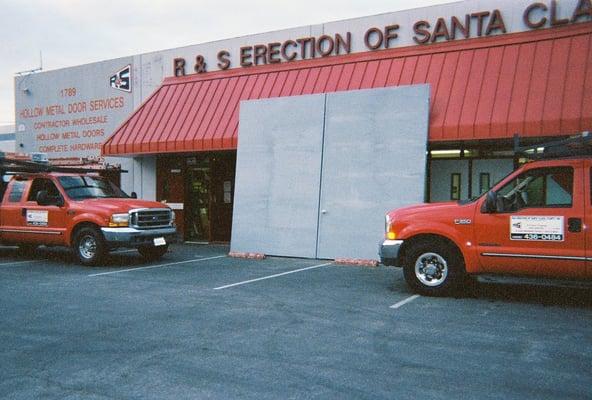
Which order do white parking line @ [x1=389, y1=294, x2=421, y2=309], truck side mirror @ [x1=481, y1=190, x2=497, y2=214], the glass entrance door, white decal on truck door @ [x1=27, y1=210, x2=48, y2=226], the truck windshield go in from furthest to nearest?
the glass entrance door, the truck windshield, white decal on truck door @ [x1=27, y1=210, x2=48, y2=226], truck side mirror @ [x1=481, y1=190, x2=497, y2=214], white parking line @ [x1=389, y1=294, x2=421, y2=309]

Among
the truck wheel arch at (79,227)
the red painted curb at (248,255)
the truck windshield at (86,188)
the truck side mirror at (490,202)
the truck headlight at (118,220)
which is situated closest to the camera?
the truck side mirror at (490,202)

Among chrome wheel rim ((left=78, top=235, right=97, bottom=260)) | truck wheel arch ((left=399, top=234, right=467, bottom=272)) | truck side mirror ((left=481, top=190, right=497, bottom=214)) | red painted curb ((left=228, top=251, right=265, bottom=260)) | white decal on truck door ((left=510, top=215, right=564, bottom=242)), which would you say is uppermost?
truck side mirror ((left=481, top=190, right=497, bottom=214))

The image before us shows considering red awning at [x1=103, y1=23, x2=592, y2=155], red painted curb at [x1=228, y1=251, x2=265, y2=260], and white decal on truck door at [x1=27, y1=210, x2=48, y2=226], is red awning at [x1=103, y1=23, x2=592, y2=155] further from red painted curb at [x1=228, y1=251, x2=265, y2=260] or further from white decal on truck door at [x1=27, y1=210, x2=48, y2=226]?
white decal on truck door at [x1=27, y1=210, x2=48, y2=226]

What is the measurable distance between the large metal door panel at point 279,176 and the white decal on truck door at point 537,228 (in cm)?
574

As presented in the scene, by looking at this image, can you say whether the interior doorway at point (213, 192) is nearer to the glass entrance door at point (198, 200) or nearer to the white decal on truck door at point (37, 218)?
the glass entrance door at point (198, 200)

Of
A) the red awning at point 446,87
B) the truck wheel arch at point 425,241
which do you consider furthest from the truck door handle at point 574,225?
the red awning at point 446,87

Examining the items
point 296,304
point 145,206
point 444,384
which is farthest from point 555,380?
point 145,206

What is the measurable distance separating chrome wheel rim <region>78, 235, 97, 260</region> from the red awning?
14.4ft

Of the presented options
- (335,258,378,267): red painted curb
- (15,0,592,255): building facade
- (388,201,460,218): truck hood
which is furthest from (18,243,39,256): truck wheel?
(388,201,460,218): truck hood

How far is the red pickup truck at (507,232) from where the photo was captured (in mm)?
7105

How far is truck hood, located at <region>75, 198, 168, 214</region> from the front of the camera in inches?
441

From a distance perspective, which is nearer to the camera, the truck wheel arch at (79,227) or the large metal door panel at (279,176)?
the truck wheel arch at (79,227)

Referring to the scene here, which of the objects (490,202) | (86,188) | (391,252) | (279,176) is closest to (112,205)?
(86,188)

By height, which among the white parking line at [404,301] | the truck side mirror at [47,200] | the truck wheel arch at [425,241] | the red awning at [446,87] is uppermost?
the red awning at [446,87]
